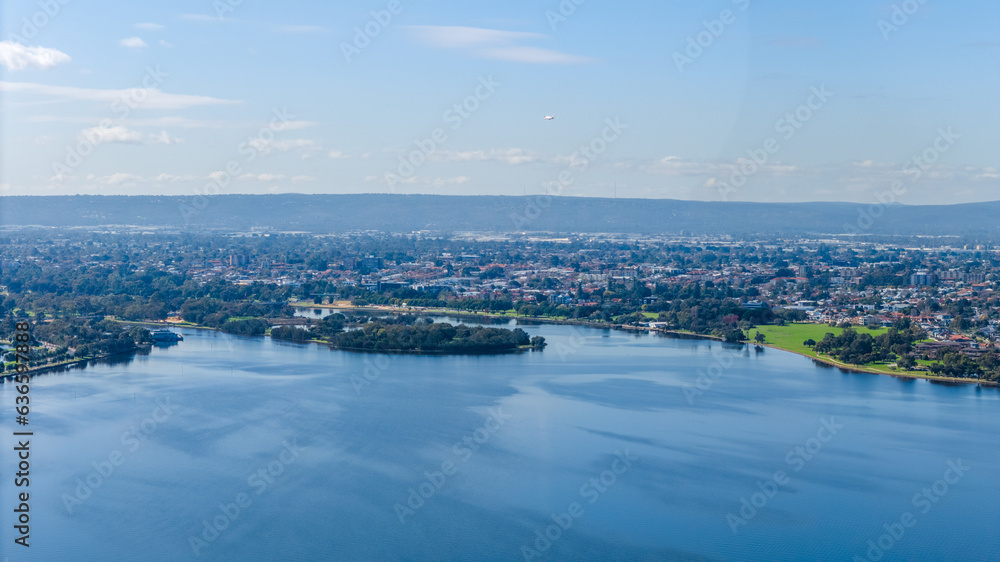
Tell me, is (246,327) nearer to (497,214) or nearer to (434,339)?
(434,339)

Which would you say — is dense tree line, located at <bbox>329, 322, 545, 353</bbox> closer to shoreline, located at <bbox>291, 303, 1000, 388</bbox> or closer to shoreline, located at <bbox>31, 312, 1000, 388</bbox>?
shoreline, located at <bbox>31, 312, 1000, 388</bbox>

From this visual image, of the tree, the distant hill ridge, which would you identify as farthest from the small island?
the distant hill ridge

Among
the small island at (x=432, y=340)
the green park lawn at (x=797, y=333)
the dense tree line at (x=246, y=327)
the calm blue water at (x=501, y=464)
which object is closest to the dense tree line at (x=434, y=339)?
the small island at (x=432, y=340)

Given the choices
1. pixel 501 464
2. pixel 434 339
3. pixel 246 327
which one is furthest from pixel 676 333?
pixel 501 464

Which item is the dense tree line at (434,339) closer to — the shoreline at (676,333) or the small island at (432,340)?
the small island at (432,340)

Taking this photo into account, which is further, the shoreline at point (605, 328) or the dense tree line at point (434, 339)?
the dense tree line at point (434, 339)
